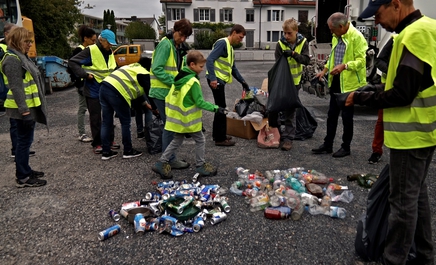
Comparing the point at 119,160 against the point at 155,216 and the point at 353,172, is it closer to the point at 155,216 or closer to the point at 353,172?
the point at 155,216

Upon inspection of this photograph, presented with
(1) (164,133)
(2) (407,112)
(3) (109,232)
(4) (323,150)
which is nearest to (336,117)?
(4) (323,150)

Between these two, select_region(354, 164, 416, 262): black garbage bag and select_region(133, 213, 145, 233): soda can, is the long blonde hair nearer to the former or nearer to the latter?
select_region(133, 213, 145, 233): soda can

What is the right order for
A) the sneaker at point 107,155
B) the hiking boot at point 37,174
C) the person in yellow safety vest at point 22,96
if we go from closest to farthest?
1. the person in yellow safety vest at point 22,96
2. the hiking boot at point 37,174
3. the sneaker at point 107,155

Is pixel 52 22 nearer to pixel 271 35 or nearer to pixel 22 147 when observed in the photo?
pixel 22 147

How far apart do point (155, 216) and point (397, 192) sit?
2054 mm

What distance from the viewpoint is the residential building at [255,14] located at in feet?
150

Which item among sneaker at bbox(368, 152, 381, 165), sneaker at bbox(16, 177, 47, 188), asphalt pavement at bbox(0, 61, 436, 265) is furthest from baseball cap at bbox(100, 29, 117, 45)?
sneaker at bbox(368, 152, 381, 165)

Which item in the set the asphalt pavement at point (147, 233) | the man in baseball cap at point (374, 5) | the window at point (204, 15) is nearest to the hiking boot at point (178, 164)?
the asphalt pavement at point (147, 233)

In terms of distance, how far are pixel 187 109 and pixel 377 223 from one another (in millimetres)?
2361

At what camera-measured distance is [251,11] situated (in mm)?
47000

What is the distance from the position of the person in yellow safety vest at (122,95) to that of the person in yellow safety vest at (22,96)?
0.83m

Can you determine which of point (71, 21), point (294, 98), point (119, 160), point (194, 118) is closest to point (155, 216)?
point (194, 118)

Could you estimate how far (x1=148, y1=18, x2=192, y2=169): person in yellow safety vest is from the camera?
14.2 ft

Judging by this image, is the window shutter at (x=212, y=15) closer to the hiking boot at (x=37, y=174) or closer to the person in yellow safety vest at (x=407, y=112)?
the hiking boot at (x=37, y=174)
